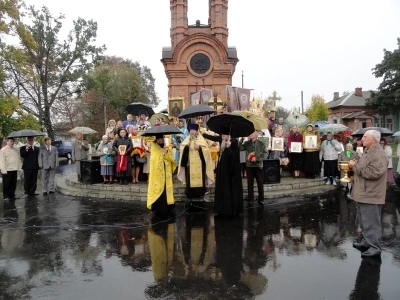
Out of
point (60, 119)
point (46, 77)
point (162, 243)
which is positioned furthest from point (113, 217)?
point (60, 119)

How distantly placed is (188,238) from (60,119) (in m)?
34.0

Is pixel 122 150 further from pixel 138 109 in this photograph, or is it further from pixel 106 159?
pixel 138 109

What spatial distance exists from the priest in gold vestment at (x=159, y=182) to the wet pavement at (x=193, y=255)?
13.6 inches

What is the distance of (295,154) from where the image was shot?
11836 mm

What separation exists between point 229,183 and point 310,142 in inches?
192

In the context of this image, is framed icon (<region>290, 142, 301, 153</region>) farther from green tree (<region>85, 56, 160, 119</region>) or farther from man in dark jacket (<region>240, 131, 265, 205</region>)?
green tree (<region>85, 56, 160, 119</region>)

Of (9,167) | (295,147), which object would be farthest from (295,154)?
(9,167)

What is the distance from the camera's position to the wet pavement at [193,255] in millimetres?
4254

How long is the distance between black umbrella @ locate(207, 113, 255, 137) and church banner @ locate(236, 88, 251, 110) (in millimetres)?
7550

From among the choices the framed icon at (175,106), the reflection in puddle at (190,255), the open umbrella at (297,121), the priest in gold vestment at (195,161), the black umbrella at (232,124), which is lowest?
the reflection in puddle at (190,255)

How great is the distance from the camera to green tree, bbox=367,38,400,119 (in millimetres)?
39375

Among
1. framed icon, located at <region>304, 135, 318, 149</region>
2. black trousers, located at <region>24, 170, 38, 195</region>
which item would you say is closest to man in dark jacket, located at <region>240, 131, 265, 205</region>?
framed icon, located at <region>304, 135, 318, 149</region>

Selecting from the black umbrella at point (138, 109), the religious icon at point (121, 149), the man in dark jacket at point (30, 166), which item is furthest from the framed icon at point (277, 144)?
the man in dark jacket at point (30, 166)

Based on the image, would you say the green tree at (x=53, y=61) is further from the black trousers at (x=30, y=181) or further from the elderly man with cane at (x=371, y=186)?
the elderly man with cane at (x=371, y=186)
